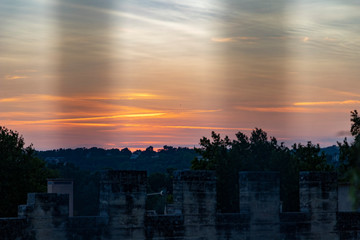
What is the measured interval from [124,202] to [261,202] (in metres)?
4.46

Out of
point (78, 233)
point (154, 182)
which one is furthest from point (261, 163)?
point (154, 182)

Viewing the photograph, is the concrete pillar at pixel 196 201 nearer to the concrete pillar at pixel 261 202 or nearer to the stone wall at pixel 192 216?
the stone wall at pixel 192 216

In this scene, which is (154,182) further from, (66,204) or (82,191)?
(66,204)

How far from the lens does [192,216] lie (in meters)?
19.6

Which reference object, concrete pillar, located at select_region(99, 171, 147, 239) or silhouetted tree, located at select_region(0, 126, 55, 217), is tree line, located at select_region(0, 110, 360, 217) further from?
concrete pillar, located at select_region(99, 171, 147, 239)

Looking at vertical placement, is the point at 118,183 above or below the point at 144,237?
above

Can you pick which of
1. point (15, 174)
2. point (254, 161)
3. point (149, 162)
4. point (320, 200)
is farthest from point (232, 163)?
point (149, 162)

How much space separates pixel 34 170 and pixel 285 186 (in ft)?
53.6

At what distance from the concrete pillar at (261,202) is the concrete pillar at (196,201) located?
4.07 feet

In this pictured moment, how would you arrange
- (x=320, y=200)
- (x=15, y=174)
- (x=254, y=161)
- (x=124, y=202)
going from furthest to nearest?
(x=254, y=161), (x=15, y=174), (x=320, y=200), (x=124, y=202)

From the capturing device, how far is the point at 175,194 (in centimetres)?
1972

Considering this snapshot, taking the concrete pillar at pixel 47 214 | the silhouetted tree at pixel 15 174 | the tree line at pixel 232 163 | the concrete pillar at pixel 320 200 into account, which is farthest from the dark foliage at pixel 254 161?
the concrete pillar at pixel 47 214

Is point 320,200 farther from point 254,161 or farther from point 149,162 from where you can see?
point 149,162

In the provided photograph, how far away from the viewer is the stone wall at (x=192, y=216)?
18.1 metres
